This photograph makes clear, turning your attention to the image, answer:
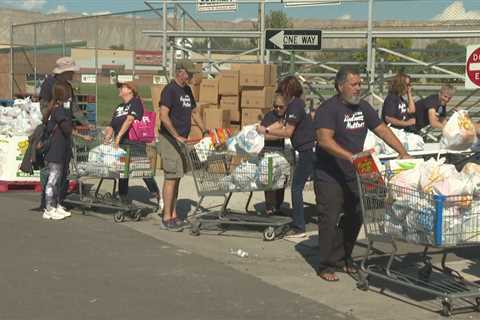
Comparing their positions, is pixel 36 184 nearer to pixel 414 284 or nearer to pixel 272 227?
pixel 272 227

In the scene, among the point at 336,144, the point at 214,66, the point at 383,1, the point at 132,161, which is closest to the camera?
the point at 336,144

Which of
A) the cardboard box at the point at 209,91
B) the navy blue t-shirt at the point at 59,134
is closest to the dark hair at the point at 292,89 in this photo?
the navy blue t-shirt at the point at 59,134

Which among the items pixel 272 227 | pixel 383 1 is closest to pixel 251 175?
pixel 272 227

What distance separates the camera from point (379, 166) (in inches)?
259

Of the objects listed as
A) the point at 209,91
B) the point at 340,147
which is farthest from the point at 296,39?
the point at 340,147

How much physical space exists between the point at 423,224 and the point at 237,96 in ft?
27.0

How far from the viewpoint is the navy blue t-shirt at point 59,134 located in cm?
1030

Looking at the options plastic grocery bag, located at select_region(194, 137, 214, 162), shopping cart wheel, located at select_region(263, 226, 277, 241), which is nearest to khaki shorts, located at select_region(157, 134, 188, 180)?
plastic grocery bag, located at select_region(194, 137, 214, 162)

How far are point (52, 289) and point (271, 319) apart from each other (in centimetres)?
206

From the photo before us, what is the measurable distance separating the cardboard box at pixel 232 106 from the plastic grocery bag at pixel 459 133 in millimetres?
6766

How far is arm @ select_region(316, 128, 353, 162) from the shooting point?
689cm

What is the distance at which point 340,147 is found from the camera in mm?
7031

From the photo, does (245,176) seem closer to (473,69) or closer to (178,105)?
(178,105)

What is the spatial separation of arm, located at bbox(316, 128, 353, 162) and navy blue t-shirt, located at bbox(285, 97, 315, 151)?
1.88m
